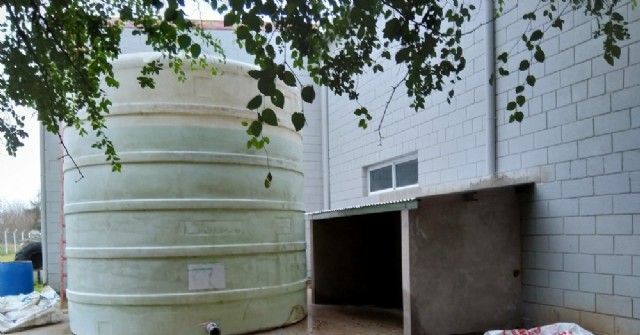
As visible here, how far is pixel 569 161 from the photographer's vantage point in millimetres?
4586

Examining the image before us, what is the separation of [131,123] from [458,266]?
11.8 feet

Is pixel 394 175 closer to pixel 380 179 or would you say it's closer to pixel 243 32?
pixel 380 179

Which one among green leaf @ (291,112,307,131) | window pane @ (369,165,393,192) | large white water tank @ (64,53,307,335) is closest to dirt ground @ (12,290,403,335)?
large white water tank @ (64,53,307,335)

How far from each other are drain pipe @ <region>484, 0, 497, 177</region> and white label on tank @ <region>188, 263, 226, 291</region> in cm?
318

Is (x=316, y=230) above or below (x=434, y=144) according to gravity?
below

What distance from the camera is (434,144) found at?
6.61 m

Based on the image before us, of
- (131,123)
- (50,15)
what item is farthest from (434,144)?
(50,15)

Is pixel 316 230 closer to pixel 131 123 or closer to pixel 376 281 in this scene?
pixel 376 281

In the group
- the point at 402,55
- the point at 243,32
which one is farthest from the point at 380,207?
the point at 243,32

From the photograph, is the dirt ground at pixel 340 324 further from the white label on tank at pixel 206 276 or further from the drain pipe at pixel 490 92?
the drain pipe at pixel 490 92

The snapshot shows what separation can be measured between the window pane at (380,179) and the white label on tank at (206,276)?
3861 mm

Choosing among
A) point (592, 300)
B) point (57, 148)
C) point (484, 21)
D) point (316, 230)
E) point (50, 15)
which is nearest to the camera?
point (50, 15)

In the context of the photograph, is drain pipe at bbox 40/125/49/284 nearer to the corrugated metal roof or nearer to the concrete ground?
the concrete ground

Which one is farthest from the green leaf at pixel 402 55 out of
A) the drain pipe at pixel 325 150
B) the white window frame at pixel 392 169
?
the drain pipe at pixel 325 150
